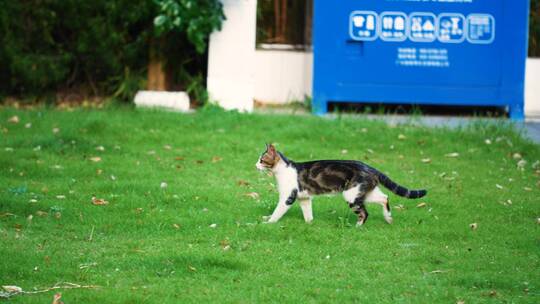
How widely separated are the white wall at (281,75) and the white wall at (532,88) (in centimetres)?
307

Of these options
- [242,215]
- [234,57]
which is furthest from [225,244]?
[234,57]

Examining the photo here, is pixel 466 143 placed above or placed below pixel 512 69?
below

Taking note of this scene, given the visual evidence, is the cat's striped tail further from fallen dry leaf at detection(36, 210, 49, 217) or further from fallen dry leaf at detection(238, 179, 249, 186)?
fallen dry leaf at detection(36, 210, 49, 217)

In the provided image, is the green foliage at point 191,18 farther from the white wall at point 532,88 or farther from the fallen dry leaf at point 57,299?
the fallen dry leaf at point 57,299

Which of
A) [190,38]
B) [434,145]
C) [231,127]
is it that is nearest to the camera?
[434,145]

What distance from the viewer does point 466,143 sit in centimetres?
1090

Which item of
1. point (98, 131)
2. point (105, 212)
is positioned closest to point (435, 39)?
point (98, 131)

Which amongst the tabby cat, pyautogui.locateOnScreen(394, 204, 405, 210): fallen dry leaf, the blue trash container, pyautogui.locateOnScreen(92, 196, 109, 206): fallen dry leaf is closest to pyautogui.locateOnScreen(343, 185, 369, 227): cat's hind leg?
the tabby cat

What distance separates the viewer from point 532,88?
13.2m

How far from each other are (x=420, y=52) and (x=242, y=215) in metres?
5.66

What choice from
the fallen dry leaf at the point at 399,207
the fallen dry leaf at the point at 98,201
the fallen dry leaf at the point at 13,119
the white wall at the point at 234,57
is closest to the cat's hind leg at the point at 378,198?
the fallen dry leaf at the point at 399,207

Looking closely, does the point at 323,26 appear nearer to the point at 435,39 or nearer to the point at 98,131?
the point at 435,39

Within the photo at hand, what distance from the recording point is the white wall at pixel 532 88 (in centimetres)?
1316

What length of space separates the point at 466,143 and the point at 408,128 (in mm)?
794
